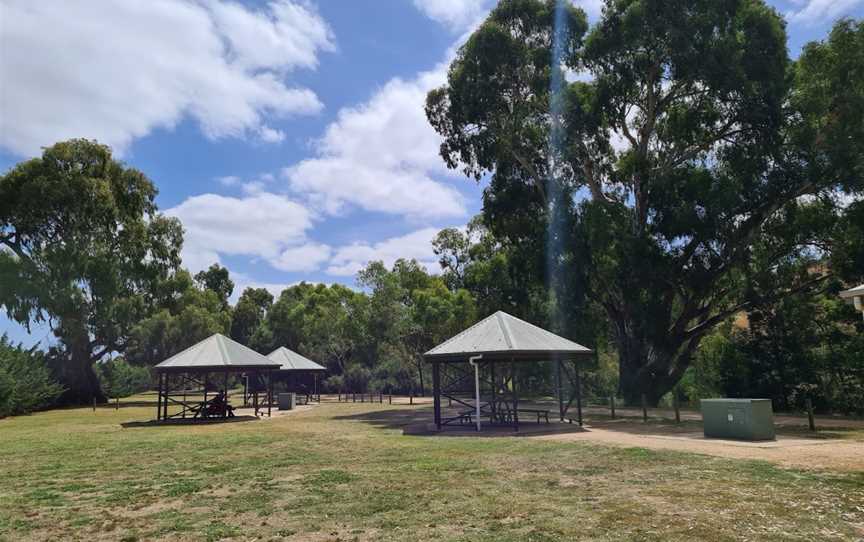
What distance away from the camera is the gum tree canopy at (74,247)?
38.2m

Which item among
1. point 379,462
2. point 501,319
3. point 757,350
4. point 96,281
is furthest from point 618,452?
point 96,281

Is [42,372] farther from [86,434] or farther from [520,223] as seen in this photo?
[520,223]

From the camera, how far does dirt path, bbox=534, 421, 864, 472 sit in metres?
11.3

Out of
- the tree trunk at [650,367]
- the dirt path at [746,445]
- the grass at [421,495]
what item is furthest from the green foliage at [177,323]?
the dirt path at [746,445]

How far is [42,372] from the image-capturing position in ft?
114

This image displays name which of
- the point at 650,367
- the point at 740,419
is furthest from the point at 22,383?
the point at 740,419

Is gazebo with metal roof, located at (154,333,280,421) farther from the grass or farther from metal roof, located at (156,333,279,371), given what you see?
the grass

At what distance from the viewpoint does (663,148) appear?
30.7 metres

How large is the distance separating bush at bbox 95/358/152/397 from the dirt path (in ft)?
140

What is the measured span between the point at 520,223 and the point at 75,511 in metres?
28.2

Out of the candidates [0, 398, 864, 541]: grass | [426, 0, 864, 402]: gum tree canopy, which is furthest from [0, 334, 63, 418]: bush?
[426, 0, 864, 402]: gum tree canopy

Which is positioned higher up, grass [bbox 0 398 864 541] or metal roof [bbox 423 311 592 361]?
metal roof [bbox 423 311 592 361]

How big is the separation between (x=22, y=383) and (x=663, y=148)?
36.2 m

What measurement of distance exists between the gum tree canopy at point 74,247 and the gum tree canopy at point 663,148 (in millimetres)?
24101
